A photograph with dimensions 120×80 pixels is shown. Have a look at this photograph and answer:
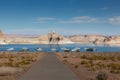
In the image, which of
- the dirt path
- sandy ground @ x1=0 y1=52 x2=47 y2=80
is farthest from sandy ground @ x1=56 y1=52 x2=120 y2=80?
sandy ground @ x1=0 y1=52 x2=47 y2=80

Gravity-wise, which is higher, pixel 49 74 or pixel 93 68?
pixel 49 74

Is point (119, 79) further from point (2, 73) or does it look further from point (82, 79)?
point (2, 73)

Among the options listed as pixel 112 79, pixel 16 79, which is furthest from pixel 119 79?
pixel 16 79

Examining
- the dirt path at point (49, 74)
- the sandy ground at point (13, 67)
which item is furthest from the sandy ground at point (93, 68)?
the sandy ground at point (13, 67)

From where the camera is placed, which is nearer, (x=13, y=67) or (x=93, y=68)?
(x=93, y=68)

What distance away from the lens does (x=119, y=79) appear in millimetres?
19906

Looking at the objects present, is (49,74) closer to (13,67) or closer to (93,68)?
(93,68)

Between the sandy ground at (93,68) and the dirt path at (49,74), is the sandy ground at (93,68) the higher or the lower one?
the lower one

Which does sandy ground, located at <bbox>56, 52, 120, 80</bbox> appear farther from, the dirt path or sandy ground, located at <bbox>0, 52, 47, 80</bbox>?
sandy ground, located at <bbox>0, 52, 47, 80</bbox>

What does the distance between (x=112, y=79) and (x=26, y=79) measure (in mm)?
5716

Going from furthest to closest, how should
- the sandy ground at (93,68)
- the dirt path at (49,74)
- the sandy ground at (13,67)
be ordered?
the sandy ground at (93,68), the sandy ground at (13,67), the dirt path at (49,74)

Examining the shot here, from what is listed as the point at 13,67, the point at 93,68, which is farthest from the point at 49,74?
the point at 13,67

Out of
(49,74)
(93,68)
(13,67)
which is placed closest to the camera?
(49,74)

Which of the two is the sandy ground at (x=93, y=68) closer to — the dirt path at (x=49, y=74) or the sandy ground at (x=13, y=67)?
the dirt path at (x=49, y=74)
